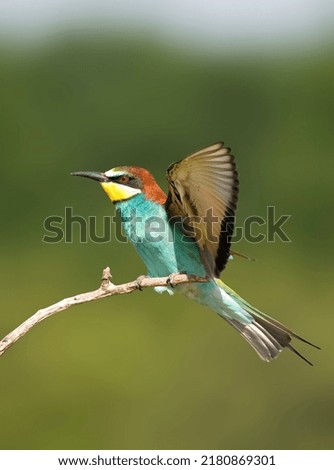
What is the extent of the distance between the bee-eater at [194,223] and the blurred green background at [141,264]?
249cm

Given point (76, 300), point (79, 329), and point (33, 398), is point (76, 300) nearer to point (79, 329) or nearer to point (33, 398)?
point (33, 398)

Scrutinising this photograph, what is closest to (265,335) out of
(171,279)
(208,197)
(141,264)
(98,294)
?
(171,279)

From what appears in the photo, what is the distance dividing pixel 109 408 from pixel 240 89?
3.97 metres

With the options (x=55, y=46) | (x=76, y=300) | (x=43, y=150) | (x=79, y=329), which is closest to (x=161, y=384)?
(x=79, y=329)

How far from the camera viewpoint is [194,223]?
2781 millimetres

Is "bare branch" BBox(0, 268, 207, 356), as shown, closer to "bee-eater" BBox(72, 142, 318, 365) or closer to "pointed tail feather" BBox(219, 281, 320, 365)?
"bee-eater" BBox(72, 142, 318, 365)

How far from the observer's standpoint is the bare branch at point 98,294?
2.34m

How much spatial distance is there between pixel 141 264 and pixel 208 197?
445 cm

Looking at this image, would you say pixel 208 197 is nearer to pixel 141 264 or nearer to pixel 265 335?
pixel 265 335

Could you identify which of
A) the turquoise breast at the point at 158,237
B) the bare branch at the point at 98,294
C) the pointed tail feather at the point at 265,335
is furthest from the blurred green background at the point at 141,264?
the bare branch at the point at 98,294

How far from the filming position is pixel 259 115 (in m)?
9.34

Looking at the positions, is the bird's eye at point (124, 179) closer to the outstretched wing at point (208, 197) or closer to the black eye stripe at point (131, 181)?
the black eye stripe at point (131, 181)

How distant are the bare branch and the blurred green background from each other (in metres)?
2.75

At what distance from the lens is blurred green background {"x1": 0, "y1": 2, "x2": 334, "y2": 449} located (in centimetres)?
606
